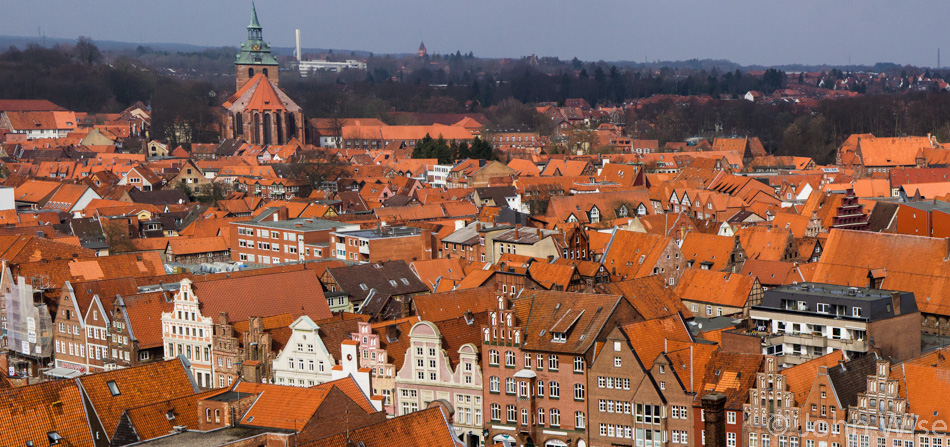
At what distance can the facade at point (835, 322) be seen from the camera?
170ft

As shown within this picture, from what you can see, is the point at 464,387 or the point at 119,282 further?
the point at 119,282

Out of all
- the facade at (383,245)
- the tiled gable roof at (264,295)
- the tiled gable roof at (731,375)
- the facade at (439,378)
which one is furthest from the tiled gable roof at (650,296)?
the facade at (383,245)

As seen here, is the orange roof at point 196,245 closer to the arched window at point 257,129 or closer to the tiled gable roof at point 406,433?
the tiled gable roof at point 406,433

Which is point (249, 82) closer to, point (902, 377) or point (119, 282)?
point (119, 282)

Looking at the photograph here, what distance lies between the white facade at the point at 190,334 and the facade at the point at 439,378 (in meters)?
9.47

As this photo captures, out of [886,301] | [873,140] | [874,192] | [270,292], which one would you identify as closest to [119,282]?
[270,292]

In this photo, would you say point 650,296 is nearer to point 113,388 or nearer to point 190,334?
point 190,334

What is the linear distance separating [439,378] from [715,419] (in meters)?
11.4

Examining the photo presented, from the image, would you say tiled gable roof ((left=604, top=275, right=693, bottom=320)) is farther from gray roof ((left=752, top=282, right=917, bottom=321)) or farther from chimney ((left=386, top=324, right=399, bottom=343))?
chimney ((left=386, top=324, right=399, bottom=343))

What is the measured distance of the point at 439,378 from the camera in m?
50.2

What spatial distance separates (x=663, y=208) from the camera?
111 metres

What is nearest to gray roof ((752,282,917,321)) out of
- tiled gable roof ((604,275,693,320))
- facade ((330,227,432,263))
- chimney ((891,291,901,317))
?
chimney ((891,291,901,317))

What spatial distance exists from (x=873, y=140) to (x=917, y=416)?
106 m

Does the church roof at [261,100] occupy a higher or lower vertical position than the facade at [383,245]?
higher
